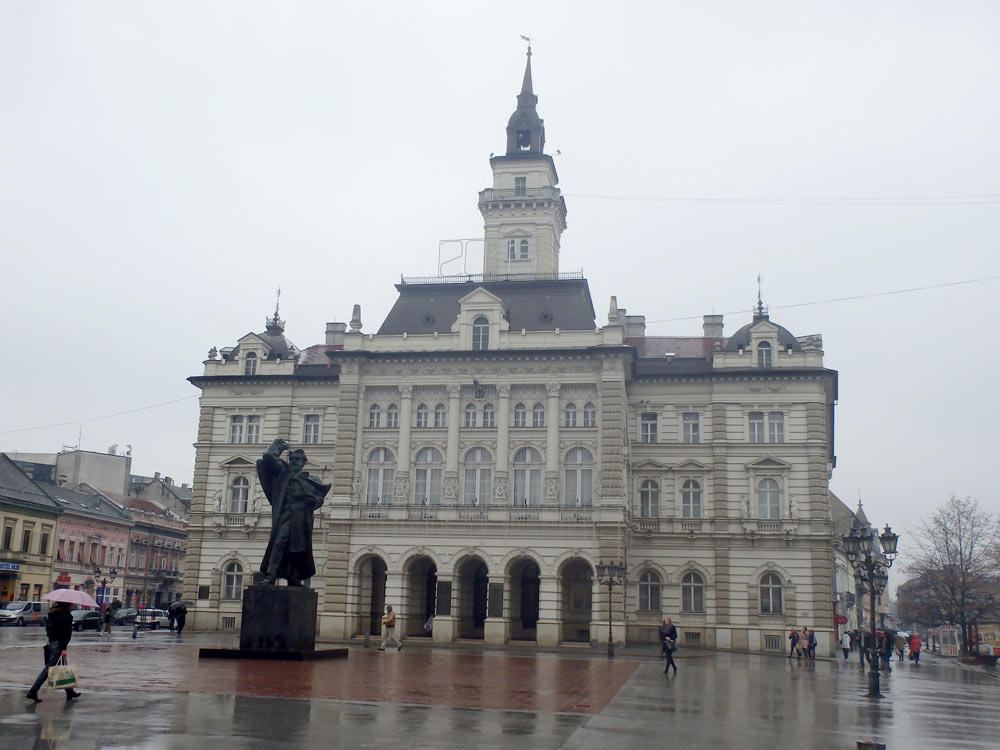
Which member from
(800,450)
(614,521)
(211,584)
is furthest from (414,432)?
(800,450)

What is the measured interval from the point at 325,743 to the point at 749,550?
4235 cm

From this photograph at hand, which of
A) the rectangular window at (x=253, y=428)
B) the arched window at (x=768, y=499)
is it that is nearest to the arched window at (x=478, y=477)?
the rectangular window at (x=253, y=428)

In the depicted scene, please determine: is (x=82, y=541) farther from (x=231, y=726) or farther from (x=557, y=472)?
(x=231, y=726)

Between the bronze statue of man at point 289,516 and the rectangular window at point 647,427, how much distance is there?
30.7 meters

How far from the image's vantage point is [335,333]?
6391cm

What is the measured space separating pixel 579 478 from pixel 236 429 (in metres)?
21.5

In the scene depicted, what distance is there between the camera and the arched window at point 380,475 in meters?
52.8

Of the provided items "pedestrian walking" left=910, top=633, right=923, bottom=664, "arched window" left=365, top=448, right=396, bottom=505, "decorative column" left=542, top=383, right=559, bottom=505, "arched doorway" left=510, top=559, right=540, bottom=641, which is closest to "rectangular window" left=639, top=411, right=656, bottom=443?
"decorative column" left=542, top=383, right=559, bottom=505

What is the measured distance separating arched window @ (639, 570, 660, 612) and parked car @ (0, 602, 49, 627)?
33.1 metres

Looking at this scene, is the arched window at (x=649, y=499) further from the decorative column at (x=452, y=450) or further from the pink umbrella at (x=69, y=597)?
the pink umbrella at (x=69, y=597)

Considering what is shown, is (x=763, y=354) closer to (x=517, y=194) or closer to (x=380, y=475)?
(x=517, y=194)

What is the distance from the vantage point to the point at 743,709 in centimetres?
1959

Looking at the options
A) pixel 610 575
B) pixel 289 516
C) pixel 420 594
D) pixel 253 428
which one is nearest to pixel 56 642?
pixel 289 516

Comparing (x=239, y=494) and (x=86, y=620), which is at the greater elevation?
(x=239, y=494)
